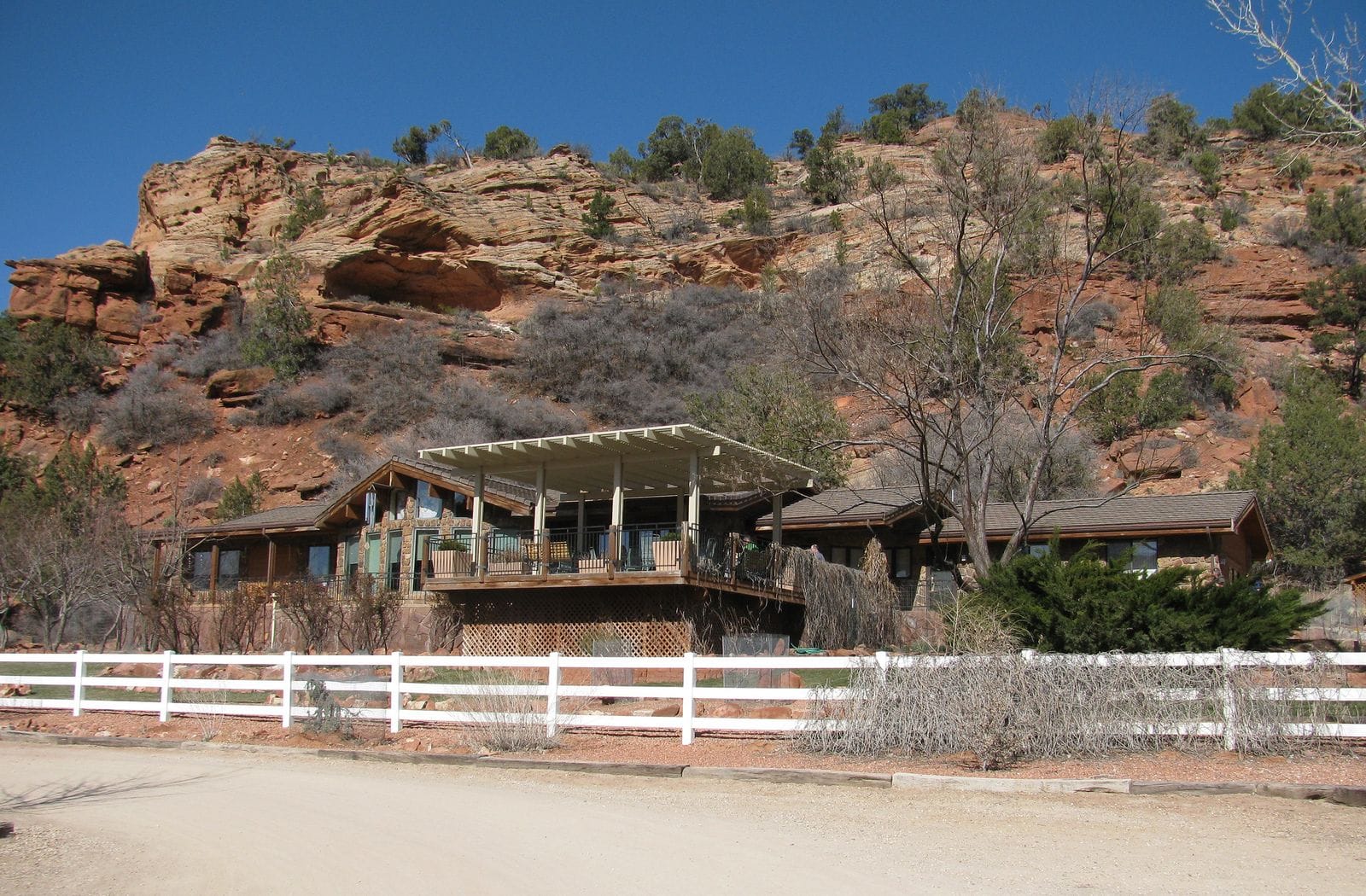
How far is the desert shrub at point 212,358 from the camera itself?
188 ft

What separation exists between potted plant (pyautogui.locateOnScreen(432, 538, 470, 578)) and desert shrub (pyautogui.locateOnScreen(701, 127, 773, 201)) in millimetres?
54573

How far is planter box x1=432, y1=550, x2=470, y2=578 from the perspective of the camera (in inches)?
1013

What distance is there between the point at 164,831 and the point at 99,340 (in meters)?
56.7

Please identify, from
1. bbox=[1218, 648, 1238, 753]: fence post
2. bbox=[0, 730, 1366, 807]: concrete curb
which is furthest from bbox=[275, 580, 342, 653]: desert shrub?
bbox=[1218, 648, 1238, 753]: fence post

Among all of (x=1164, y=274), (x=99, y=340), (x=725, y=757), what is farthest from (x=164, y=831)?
(x=99, y=340)

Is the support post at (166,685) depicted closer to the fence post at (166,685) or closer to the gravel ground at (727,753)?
the fence post at (166,685)

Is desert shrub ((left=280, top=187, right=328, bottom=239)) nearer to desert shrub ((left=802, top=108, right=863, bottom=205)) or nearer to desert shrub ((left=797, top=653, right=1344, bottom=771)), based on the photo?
desert shrub ((left=802, top=108, right=863, bottom=205))

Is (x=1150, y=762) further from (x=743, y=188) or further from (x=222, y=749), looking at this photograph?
(x=743, y=188)

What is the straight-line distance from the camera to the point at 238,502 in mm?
43125

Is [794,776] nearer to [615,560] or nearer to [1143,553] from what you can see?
[615,560]

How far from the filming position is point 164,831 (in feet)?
28.3

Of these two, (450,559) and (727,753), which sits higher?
(450,559)

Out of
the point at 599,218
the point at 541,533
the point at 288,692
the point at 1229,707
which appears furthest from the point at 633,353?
the point at 1229,707

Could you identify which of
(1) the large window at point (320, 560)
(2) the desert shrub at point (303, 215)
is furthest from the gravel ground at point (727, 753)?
(2) the desert shrub at point (303, 215)
